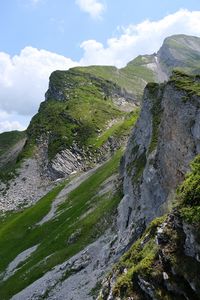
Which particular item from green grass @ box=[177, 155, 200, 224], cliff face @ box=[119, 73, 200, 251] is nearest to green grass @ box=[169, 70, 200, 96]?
cliff face @ box=[119, 73, 200, 251]

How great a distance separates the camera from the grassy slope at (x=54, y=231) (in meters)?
66.1

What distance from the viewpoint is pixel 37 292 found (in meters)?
56.9

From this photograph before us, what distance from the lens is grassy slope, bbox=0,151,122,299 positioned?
66062 millimetres

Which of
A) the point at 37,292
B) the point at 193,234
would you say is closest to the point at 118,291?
the point at 193,234

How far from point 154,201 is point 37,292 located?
1932 centimetres

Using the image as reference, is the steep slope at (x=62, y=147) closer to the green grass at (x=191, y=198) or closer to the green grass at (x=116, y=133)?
the green grass at (x=116, y=133)

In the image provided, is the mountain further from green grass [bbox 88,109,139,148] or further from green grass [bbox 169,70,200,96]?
green grass [bbox 88,109,139,148]

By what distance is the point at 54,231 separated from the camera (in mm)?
84625

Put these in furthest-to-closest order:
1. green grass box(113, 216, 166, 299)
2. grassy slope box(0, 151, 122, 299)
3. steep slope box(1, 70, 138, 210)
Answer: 1. steep slope box(1, 70, 138, 210)
2. grassy slope box(0, 151, 122, 299)
3. green grass box(113, 216, 166, 299)

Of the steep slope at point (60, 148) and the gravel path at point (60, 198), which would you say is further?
the steep slope at point (60, 148)

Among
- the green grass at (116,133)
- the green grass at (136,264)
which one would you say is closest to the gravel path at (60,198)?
the green grass at (116,133)

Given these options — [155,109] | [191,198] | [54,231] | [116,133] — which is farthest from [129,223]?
[116,133]

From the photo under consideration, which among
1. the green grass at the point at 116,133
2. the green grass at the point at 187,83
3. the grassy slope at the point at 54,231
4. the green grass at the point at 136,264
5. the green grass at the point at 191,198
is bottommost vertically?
the grassy slope at the point at 54,231

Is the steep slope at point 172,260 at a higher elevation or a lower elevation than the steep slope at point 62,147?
lower
